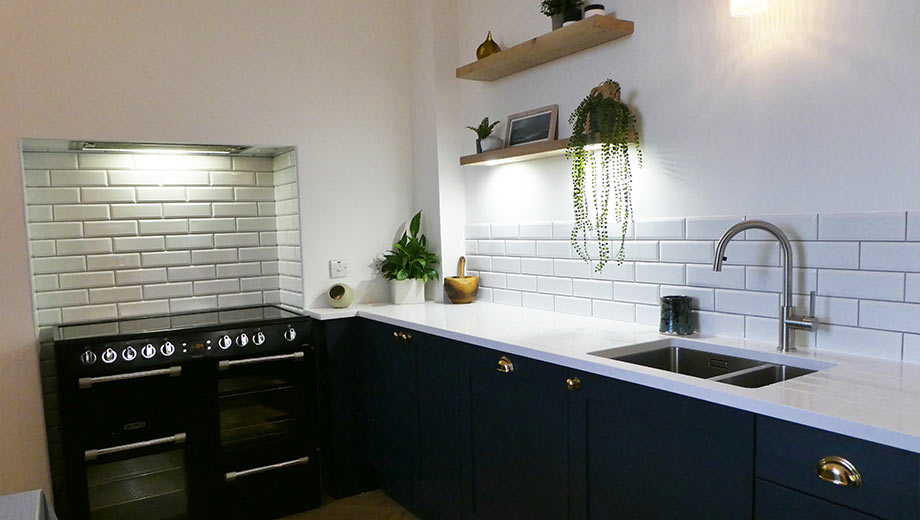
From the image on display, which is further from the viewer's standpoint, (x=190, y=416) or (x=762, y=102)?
(x=190, y=416)

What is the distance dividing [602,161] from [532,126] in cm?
57

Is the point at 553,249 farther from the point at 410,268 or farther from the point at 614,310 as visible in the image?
the point at 410,268

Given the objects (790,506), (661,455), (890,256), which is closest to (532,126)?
(890,256)

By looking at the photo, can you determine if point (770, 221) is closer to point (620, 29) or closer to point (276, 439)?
point (620, 29)

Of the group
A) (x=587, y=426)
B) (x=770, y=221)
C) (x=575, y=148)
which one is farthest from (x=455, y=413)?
(x=770, y=221)

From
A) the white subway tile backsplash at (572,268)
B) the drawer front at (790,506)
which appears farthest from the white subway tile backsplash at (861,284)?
the white subway tile backsplash at (572,268)

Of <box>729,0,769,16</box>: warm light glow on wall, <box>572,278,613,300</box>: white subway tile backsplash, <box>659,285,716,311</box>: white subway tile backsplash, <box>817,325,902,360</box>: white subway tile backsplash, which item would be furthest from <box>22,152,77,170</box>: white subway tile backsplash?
<box>817,325,902,360</box>: white subway tile backsplash

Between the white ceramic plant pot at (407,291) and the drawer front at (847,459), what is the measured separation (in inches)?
90.6

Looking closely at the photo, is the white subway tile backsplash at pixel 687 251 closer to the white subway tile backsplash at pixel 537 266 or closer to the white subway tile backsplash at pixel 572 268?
the white subway tile backsplash at pixel 572 268

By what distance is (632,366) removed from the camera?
77.2 inches

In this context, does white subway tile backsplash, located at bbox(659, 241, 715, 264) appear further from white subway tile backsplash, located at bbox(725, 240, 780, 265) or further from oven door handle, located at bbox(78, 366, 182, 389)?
oven door handle, located at bbox(78, 366, 182, 389)

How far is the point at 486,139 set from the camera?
3355mm

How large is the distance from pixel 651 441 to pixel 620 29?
1.65 meters

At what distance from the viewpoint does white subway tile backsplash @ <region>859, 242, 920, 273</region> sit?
188 centimetres
